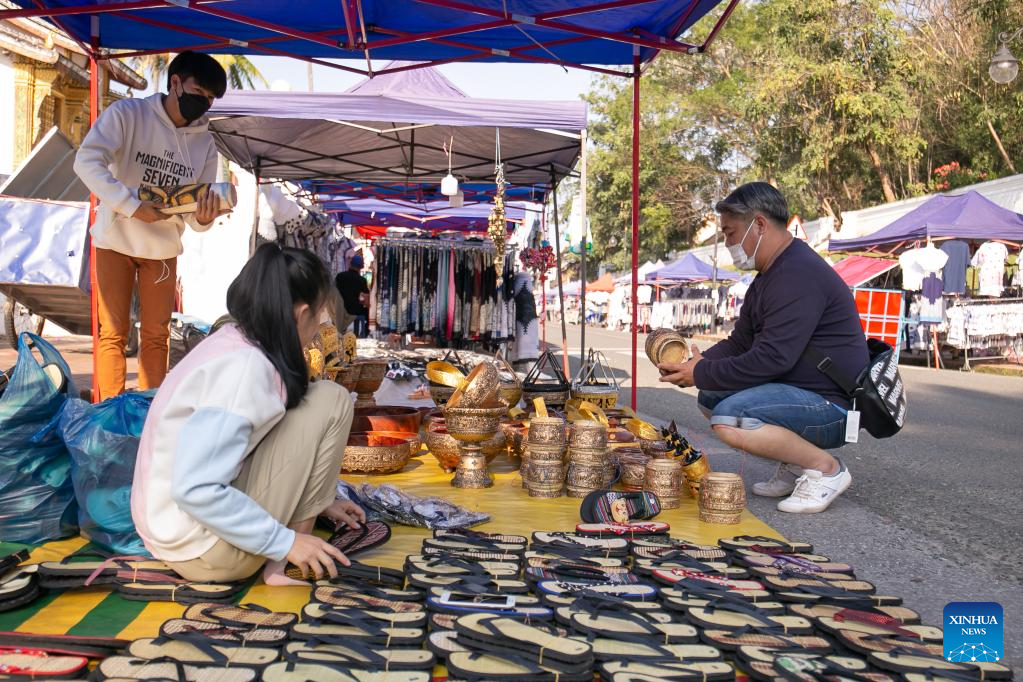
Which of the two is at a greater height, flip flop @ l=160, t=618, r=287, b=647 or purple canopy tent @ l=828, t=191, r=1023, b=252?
purple canopy tent @ l=828, t=191, r=1023, b=252

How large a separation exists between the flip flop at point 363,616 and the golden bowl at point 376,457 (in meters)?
1.90

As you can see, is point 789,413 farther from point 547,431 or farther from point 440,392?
point 440,392

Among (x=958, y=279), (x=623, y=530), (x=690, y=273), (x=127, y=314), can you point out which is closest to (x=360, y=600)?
(x=623, y=530)

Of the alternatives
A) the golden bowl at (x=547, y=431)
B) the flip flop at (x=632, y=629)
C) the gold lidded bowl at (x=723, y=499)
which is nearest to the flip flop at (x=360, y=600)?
the flip flop at (x=632, y=629)

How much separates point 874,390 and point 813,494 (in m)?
0.59

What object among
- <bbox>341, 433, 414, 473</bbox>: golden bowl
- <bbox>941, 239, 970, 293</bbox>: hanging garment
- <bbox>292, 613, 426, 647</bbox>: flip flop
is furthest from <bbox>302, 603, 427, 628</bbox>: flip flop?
<bbox>941, 239, 970, 293</bbox>: hanging garment

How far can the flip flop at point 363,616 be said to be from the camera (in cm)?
216

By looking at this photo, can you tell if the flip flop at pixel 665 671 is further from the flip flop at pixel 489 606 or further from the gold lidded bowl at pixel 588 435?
the gold lidded bowl at pixel 588 435

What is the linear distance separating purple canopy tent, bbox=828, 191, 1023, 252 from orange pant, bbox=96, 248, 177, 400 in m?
13.5

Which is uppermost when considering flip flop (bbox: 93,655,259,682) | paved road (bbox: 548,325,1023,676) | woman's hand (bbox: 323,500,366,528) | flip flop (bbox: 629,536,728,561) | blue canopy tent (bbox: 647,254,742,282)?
blue canopy tent (bbox: 647,254,742,282)

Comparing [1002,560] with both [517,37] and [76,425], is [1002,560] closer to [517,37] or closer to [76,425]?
[76,425]

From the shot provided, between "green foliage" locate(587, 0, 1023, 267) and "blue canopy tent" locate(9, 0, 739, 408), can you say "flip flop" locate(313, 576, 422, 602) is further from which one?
"green foliage" locate(587, 0, 1023, 267)

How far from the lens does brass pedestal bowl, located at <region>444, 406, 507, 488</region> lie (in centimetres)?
393

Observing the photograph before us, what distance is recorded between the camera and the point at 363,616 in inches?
85.9
